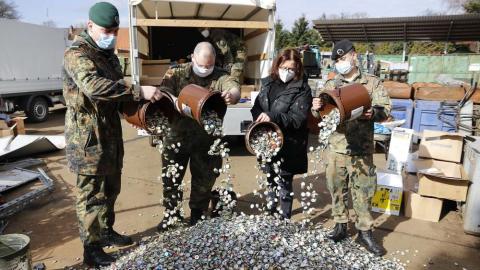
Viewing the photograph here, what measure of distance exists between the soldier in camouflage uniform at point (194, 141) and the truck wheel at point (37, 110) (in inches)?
351

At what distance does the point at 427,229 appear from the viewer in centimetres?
397

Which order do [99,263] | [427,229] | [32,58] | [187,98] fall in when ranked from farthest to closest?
[32,58] < [427,229] < [99,263] < [187,98]

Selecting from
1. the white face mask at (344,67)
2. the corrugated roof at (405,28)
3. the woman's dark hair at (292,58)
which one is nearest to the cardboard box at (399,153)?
the white face mask at (344,67)

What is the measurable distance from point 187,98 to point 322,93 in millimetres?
1124

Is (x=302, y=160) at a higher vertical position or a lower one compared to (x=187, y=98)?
lower

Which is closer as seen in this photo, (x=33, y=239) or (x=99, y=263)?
(x=99, y=263)

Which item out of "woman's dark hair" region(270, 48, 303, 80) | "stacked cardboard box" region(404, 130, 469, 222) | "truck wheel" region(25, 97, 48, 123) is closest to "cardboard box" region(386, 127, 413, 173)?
"stacked cardboard box" region(404, 130, 469, 222)

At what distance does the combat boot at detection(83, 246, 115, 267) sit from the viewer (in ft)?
9.91

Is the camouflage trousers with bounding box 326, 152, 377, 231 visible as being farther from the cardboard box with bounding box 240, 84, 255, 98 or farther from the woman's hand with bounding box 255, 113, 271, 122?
the cardboard box with bounding box 240, 84, 255, 98

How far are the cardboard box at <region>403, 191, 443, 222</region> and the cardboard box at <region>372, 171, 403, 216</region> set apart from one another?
0.33 ft

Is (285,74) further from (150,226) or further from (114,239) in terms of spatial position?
(114,239)

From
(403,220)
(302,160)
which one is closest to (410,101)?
(403,220)

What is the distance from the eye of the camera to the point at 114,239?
11.4 feet

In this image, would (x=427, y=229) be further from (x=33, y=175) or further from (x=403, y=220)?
(x=33, y=175)
